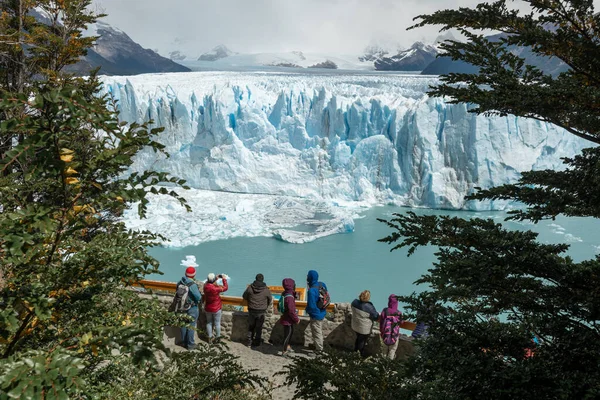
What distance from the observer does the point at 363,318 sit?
4812 millimetres

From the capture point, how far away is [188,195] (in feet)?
60.6

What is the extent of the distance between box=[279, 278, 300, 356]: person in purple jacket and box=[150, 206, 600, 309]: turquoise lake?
6044 mm

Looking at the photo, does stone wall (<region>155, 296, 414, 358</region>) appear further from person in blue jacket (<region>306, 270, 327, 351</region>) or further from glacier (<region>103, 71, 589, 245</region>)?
glacier (<region>103, 71, 589, 245</region>)

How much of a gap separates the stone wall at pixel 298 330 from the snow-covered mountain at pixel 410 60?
35.6m

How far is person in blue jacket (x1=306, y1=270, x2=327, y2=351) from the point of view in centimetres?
492

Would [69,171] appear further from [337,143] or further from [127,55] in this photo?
[127,55]

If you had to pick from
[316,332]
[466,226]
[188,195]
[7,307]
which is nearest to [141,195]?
[7,307]

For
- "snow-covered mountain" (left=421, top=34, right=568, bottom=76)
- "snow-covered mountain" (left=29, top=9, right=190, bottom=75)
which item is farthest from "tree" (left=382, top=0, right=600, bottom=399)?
"snow-covered mountain" (left=29, top=9, right=190, bottom=75)

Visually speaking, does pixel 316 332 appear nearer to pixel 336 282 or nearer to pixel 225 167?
pixel 336 282

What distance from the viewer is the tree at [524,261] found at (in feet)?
6.73

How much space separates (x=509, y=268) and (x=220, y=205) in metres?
15.9

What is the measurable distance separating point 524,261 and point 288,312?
3194mm

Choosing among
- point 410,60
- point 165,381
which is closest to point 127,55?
point 410,60

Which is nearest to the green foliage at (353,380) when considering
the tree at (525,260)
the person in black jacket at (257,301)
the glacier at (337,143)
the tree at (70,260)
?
the tree at (525,260)
